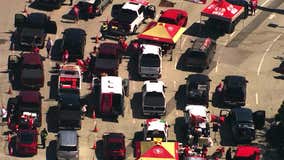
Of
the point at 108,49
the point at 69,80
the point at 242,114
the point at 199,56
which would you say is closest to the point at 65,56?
the point at 108,49

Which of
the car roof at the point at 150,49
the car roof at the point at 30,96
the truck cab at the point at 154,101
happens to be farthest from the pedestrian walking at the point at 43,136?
the car roof at the point at 150,49

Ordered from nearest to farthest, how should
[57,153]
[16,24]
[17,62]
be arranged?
[57,153], [17,62], [16,24]

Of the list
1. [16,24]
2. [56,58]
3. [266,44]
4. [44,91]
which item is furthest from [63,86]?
[266,44]

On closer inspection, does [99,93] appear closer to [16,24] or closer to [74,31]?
[74,31]

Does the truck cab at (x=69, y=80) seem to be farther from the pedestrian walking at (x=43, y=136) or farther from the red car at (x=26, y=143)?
the red car at (x=26, y=143)

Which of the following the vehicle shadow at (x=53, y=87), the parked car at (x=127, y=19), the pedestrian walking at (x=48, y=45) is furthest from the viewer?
the parked car at (x=127, y=19)

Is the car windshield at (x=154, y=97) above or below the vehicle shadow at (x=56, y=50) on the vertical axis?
below

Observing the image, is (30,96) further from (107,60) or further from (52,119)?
(107,60)
